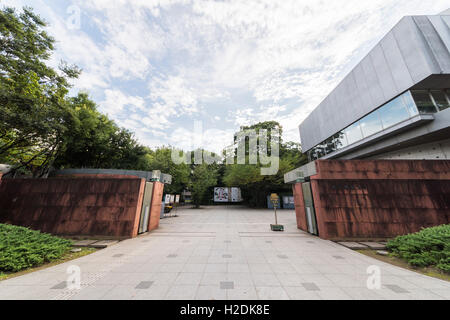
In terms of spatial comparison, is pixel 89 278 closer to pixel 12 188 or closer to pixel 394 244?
pixel 12 188

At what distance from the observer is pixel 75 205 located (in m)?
7.54

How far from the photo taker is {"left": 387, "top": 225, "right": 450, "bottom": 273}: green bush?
13.6 feet

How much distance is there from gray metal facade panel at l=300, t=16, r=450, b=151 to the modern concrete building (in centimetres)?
5

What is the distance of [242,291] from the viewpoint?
3.12 metres

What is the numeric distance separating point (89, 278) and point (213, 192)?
25.3m

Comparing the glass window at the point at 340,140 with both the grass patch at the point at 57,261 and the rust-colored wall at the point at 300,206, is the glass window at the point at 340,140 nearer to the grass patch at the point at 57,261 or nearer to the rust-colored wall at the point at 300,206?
the rust-colored wall at the point at 300,206

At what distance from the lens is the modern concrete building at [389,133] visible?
711 centimetres

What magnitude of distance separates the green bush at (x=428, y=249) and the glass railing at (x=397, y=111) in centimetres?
922

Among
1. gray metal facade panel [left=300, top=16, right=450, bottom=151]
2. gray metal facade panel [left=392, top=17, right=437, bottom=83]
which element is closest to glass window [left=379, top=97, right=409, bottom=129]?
gray metal facade panel [left=300, top=16, right=450, bottom=151]

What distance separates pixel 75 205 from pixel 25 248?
3520 millimetres

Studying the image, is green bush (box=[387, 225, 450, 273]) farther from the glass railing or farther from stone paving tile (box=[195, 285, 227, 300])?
the glass railing

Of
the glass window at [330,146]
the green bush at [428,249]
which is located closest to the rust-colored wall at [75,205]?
the green bush at [428,249]

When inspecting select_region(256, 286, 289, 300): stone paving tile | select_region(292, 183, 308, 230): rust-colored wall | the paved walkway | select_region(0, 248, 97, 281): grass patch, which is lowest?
select_region(0, 248, 97, 281): grass patch

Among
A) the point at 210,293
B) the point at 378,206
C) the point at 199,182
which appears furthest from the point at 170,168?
the point at 378,206
